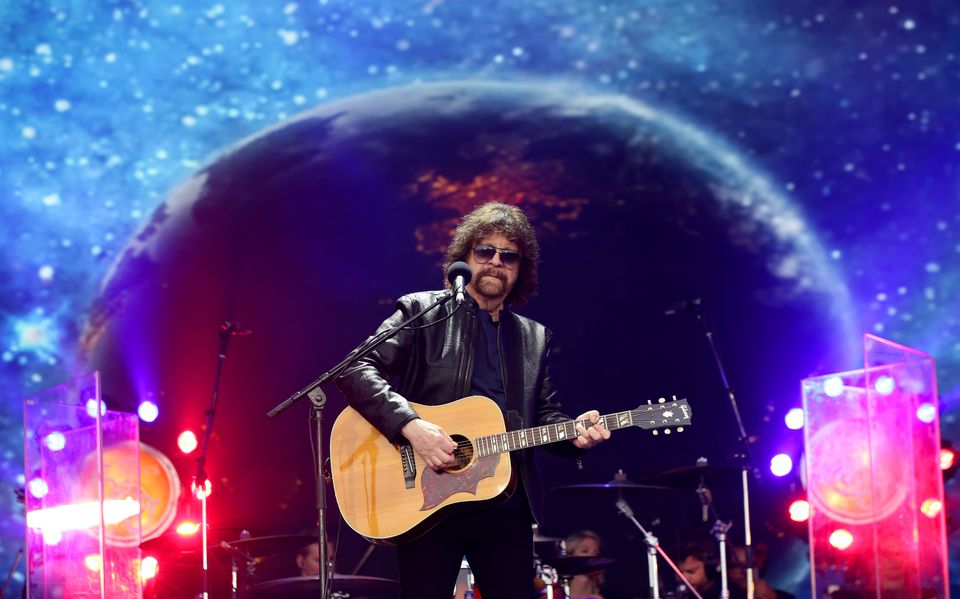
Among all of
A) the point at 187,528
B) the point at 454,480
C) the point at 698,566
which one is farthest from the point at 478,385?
the point at 187,528

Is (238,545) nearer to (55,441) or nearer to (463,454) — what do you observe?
(55,441)

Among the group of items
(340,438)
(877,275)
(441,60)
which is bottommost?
(340,438)

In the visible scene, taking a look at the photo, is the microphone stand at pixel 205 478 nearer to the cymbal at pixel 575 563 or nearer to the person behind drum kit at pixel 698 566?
the cymbal at pixel 575 563

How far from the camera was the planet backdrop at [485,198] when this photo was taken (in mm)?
8930

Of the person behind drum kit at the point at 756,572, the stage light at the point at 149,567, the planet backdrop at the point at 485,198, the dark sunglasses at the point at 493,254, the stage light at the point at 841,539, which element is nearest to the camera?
the dark sunglasses at the point at 493,254

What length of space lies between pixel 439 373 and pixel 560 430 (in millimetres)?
510

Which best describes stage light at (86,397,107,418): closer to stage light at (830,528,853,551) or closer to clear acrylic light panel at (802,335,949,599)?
clear acrylic light panel at (802,335,949,599)

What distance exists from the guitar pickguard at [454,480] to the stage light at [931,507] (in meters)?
2.45

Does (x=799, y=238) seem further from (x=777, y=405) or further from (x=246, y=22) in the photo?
(x=246, y=22)

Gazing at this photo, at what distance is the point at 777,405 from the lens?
8891 millimetres

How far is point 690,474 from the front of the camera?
23.6ft

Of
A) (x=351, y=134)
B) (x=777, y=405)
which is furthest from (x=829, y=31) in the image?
(x=351, y=134)

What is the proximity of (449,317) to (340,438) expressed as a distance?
65 centimetres

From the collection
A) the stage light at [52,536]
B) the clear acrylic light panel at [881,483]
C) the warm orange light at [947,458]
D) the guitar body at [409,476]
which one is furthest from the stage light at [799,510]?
the stage light at [52,536]
